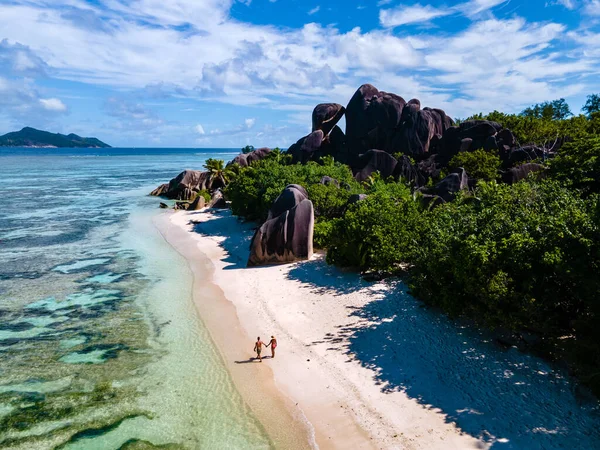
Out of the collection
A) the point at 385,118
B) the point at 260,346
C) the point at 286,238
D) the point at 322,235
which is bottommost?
the point at 260,346

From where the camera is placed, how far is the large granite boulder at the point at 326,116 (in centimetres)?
5922

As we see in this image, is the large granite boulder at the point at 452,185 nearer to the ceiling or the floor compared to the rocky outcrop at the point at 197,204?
nearer to the ceiling

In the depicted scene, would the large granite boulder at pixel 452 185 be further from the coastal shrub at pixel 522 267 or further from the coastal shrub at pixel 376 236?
the coastal shrub at pixel 522 267

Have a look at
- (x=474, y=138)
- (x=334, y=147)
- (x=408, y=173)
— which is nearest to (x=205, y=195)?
(x=334, y=147)

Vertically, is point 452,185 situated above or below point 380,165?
below

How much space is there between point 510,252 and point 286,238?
13.8 meters

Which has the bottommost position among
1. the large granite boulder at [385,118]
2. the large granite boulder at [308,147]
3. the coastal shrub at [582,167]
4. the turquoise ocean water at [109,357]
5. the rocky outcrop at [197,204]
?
the turquoise ocean water at [109,357]

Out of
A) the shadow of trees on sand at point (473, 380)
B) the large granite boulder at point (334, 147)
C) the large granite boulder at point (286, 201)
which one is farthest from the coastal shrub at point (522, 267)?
the large granite boulder at point (334, 147)

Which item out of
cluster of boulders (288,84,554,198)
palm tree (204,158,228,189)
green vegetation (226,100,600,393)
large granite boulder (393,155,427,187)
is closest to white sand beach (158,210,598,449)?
green vegetation (226,100,600,393)

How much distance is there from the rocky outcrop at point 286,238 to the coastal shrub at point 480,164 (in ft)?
64.4

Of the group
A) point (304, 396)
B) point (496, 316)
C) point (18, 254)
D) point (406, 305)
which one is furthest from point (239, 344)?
point (18, 254)

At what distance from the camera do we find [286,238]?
25.3 m

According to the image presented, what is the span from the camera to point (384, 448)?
1082cm

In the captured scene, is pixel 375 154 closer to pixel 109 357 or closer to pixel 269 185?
pixel 269 185
